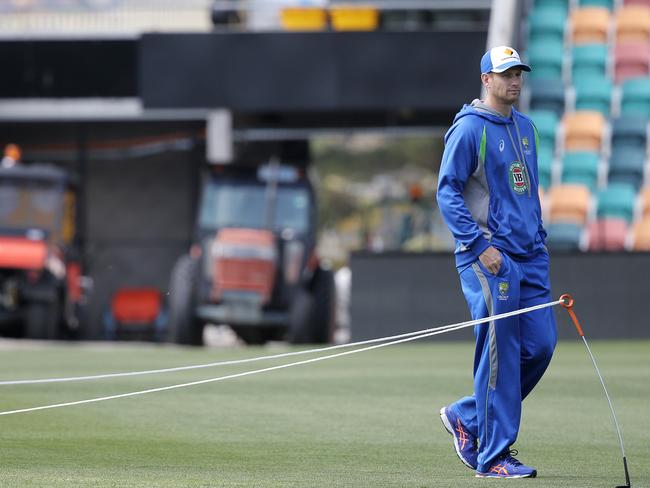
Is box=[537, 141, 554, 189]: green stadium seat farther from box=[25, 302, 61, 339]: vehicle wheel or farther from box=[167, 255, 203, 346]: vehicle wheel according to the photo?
box=[25, 302, 61, 339]: vehicle wheel

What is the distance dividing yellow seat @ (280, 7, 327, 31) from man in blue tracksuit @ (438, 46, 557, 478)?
63.7 feet

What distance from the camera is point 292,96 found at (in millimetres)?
26266

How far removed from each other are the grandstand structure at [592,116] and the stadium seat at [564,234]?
0.01 m

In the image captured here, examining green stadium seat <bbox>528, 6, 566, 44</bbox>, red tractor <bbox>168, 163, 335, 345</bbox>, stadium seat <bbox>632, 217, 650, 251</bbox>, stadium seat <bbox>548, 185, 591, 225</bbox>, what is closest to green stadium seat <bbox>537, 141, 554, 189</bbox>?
stadium seat <bbox>548, 185, 591, 225</bbox>

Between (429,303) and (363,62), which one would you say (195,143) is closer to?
(363,62)

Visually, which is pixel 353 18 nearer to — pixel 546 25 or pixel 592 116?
pixel 546 25

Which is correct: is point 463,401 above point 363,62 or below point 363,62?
below

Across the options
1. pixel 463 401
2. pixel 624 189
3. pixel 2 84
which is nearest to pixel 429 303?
pixel 624 189

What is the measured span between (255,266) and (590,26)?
27.4ft

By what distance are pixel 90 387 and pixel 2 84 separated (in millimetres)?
16040

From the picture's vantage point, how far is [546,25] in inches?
1105

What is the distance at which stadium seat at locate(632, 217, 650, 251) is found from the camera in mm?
23109

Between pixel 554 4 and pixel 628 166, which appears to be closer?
pixel 628 166

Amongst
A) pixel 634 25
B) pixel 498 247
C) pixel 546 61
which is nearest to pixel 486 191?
pixel 498 247
